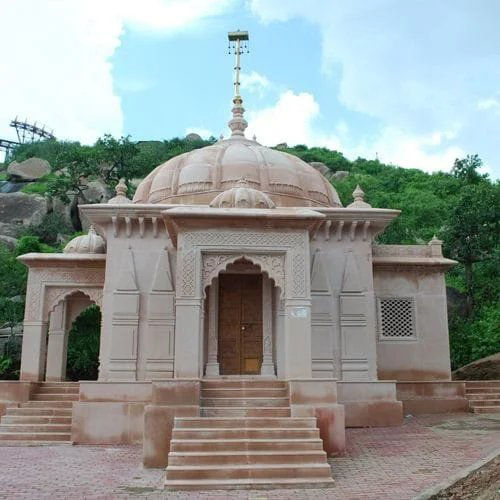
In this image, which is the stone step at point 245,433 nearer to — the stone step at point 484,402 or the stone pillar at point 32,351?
the stone step at point 484,402

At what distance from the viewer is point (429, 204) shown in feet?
122

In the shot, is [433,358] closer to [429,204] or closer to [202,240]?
[202,240]

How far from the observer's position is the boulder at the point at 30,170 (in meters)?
52.8

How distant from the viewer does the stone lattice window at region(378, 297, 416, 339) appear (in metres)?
15.9

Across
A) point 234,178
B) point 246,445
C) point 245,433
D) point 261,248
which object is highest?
point 234,178

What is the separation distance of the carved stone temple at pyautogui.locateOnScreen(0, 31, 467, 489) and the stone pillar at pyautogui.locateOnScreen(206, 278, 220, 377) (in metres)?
0.03

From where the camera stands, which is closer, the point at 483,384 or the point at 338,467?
A: the point at 338,467

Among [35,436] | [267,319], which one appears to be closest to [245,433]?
[267,319]

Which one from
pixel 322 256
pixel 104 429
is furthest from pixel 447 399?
pixel 104 429

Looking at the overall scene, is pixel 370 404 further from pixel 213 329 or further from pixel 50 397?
pixel 50 397

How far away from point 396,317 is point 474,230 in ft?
38.0

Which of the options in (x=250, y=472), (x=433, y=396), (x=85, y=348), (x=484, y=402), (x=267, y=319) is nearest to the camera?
(x=250, y=472)

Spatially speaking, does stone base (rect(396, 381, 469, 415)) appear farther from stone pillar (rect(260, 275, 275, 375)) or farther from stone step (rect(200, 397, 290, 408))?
stone step (rect(200, 397, 290, 408))

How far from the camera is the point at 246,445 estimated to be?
8320 mm
